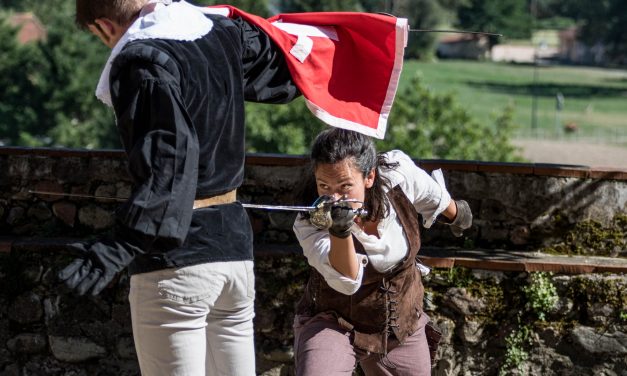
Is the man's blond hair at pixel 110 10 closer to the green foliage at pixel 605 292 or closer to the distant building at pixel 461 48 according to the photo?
the green foliage at pixel 605 292

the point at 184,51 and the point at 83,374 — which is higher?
the point at 184,51

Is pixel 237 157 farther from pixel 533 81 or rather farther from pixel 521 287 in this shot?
pixel 533 81

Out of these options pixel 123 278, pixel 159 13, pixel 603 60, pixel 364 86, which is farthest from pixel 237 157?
pixel 603 60

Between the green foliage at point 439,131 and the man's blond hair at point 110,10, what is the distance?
3296cm

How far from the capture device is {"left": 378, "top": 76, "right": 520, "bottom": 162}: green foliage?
37.1m

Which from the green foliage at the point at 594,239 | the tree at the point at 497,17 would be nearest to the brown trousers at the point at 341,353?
the green foliage at the point at 594,239

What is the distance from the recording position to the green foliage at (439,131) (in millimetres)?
37094

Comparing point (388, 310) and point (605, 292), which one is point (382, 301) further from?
point (605, 292)

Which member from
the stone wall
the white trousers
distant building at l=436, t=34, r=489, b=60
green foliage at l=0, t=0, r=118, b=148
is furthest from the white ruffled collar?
distant building at l=436, t=34, r=489, b=60

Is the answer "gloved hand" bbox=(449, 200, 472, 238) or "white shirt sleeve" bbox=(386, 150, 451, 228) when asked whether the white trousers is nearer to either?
"white shirt sleeve" bbox=(386, 150, 451, 228)

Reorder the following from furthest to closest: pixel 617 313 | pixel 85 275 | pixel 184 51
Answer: pixel 617 313
pixel 184 51
pixel 85 275

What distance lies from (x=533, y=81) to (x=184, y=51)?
318 feet

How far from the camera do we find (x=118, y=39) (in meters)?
2.80

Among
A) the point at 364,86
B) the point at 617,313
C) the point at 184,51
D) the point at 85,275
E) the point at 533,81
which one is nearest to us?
the point at 85,275
